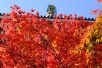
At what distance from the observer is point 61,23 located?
67.5ft

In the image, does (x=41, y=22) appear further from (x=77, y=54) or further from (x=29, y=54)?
(x=77, y=54)

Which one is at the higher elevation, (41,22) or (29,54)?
(41,22)

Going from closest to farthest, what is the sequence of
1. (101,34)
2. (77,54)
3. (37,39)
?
1. (101,34)
2. (77,54)
3. (37,39)

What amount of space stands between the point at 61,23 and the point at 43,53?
233 cm

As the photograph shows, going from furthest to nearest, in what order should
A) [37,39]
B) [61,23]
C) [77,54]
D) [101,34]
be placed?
1. [61,23]
2. [37,39]
3. [77,54]
4. [101,34]

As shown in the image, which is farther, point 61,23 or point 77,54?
point 61,23

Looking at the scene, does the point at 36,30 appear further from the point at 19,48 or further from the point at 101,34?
the point at 101,34

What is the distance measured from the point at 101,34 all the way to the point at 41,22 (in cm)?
488

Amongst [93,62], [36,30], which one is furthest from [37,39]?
[93,62]

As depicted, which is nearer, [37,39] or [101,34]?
[101,34]

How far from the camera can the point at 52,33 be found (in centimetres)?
1928

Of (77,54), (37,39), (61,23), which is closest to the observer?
(77,54)

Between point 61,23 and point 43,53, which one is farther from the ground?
point 61,23

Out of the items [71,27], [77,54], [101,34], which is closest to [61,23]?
[71,27]
